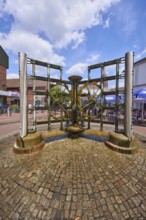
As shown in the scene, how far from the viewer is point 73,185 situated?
2.89 meters

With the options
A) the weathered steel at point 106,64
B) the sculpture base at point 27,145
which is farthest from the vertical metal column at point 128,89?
the sculpture base at point 27,145

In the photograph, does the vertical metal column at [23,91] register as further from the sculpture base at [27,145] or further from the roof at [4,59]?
the roof at [4,59]

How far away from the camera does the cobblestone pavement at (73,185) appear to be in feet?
7.74

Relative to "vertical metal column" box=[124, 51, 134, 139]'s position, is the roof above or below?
above

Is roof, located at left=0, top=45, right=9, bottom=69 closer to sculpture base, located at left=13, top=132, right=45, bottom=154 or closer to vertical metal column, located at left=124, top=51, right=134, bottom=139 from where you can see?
sculpture base, located at left=13, top=132, right=45, bottom=154

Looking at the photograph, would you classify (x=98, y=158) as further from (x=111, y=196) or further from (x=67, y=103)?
(x=67, y=103)

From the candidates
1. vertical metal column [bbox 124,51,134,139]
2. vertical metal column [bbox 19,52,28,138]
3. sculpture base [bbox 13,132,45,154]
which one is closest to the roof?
vertical metal column [bbox 19,52,28,138]

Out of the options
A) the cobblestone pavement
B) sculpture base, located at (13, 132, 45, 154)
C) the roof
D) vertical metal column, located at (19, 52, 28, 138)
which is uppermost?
the roof

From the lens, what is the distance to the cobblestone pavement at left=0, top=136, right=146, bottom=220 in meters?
2.36

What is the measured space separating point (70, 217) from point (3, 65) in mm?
29734

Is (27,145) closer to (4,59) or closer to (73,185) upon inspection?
(73,185)

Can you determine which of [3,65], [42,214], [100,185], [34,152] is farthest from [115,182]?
[3,65]

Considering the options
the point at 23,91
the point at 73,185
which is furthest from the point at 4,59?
the point at 73,185

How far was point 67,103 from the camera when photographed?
703 centimetres
